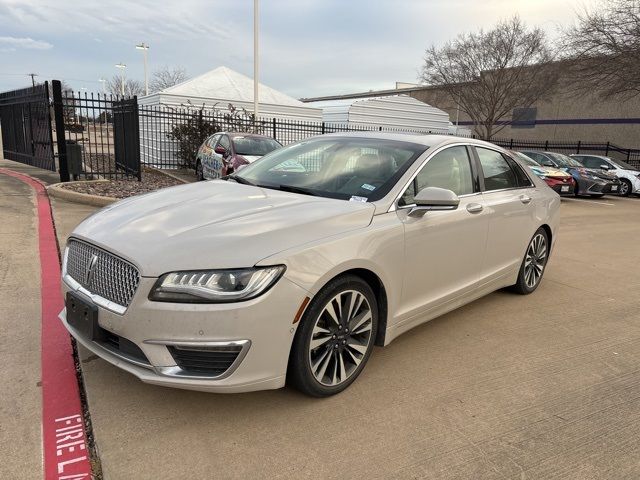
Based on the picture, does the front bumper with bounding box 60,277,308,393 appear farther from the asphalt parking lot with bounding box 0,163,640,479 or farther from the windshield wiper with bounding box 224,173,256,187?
the windshield wiper with bounding box 224,173,256,187

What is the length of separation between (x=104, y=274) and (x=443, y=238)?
7.54 feet

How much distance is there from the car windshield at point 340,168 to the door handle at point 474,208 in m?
0.63

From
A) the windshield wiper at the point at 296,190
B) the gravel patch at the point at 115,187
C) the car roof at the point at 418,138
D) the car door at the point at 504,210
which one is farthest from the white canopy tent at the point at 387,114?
the windshield wiper at the point at 296,190

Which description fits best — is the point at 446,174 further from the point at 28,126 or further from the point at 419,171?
the point at 28,126

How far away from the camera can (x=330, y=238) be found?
111 inches

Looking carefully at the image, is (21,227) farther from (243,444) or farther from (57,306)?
(243,444)

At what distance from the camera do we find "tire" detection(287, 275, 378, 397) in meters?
2.76

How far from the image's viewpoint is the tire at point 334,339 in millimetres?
2756

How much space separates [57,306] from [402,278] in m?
2.92

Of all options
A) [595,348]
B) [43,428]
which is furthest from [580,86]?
[43,428]

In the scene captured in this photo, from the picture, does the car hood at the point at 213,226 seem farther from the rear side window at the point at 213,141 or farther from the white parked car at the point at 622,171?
the white parked car at the point at 622,171

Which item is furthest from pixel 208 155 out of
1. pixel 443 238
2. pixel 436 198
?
pixel 436 198

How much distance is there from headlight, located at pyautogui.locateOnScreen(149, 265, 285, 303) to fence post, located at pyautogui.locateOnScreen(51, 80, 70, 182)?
887cm

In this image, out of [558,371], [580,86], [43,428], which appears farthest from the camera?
[580,86]
